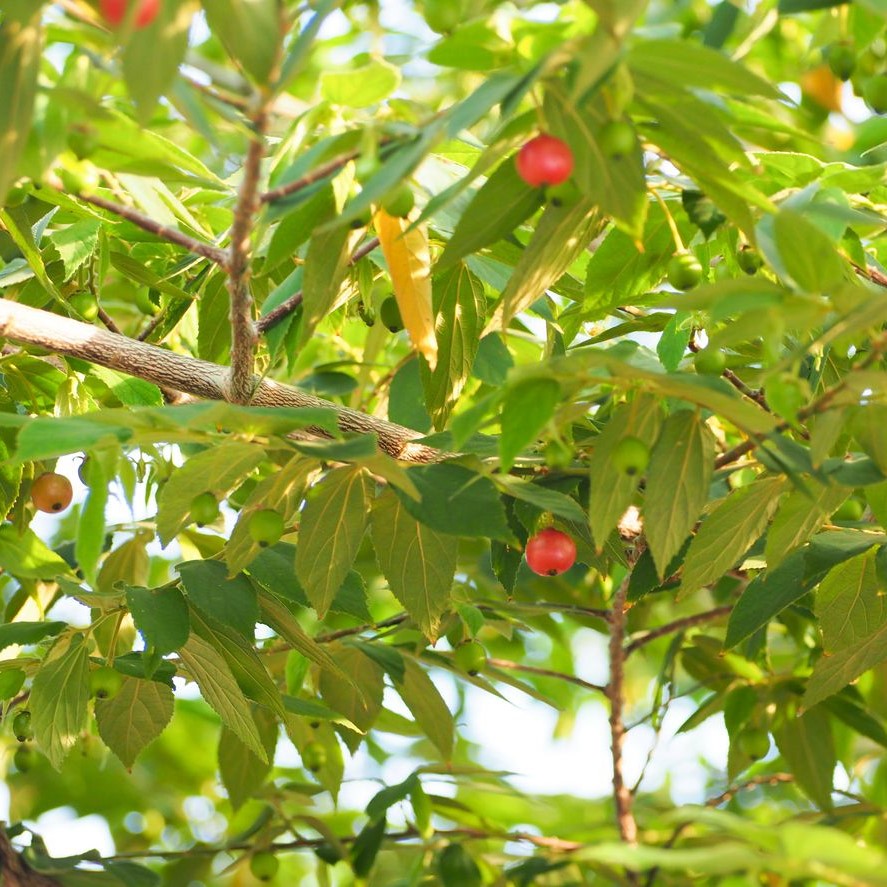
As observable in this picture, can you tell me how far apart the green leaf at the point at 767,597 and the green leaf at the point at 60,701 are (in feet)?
2.26

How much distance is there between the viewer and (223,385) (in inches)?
52.1

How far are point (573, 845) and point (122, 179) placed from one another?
3.12 feet

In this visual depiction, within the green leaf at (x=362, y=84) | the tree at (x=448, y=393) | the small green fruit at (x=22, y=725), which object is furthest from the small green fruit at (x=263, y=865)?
the green leaf at (x=362, y=84)

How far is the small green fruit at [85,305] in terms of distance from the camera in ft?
5.25

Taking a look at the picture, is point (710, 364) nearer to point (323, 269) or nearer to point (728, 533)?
point (728, 533)

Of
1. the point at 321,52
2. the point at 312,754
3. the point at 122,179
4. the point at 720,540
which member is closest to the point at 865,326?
the point at 720,540

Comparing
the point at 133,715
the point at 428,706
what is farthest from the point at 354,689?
the point at 133,715

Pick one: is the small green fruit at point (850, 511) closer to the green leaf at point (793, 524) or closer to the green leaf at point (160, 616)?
the green leaf at point (793, 524)

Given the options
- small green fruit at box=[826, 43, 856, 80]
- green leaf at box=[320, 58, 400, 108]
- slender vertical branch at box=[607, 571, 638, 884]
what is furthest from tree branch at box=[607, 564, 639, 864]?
green leaf at box=[320, 58, 400, 108]

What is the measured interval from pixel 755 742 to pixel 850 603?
1.39ft

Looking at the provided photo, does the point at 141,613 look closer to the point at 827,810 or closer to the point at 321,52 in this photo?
the point at 827,810

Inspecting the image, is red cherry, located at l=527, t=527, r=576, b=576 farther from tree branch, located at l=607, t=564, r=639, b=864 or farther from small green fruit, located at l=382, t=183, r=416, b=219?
small green fruit, located at l=382, t=183, r=416, b=219

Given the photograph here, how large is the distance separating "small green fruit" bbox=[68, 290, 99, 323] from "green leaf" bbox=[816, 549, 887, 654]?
934 mm

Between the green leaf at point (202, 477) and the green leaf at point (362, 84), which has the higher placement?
the green leaf at point (362, 84)
